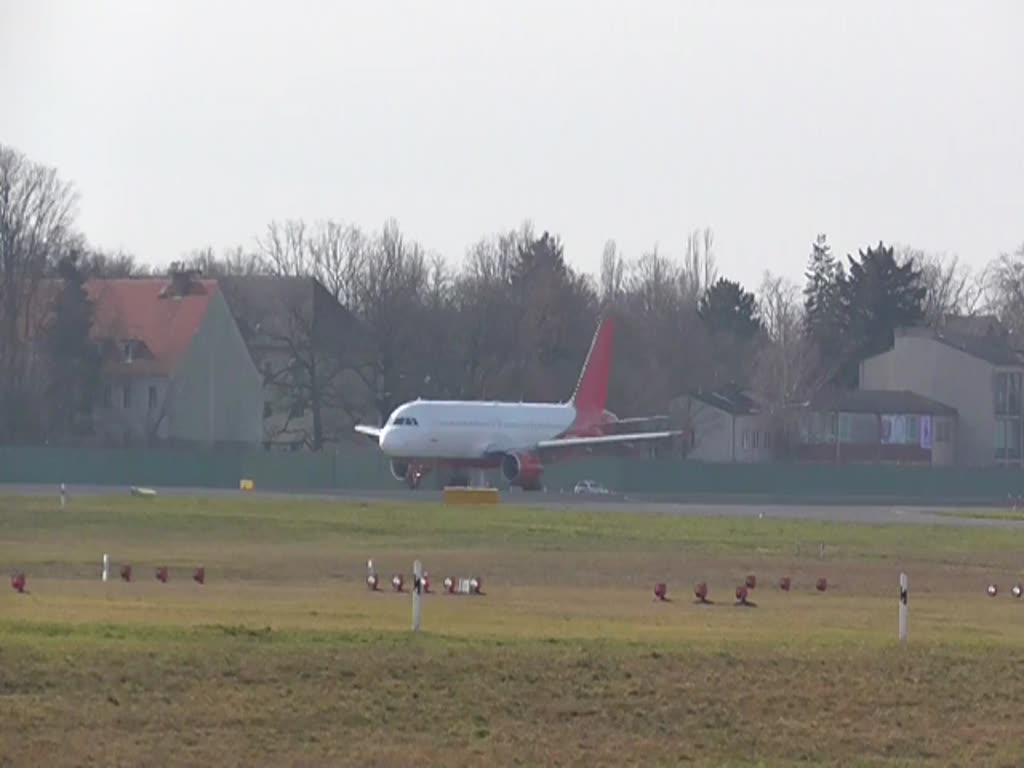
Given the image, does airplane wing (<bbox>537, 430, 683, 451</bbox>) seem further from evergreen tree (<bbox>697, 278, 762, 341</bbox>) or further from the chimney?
evergreen tree (<bbox>697, 278, 762, 341</bbox>)

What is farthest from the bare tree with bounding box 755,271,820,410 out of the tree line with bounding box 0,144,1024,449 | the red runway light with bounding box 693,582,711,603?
the red runway light with bounding box 693,582,711,603

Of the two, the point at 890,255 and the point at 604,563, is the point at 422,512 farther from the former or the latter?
the point at 890,255

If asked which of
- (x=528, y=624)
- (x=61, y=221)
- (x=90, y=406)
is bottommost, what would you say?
(x=528, y=624)

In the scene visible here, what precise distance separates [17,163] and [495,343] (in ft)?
116

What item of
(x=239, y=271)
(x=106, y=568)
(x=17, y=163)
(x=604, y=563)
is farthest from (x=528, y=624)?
(x=239, y=271)

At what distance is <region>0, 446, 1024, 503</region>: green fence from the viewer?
94062 mm

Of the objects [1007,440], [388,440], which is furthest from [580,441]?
[1007,440]

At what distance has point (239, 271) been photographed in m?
141

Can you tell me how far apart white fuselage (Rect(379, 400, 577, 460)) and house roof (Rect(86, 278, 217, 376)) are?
22.4 m

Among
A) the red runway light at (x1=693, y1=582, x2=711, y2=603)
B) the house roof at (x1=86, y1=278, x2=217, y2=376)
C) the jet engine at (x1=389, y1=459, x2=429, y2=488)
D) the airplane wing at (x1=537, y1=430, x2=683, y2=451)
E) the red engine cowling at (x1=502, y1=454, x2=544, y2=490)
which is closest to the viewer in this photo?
the red runway light at (x1=693, y1=582, x2=711, y2=603)

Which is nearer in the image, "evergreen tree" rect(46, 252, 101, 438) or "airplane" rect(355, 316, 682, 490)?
"airplane" rect(355, 316, 682, 490)

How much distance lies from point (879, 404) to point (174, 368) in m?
41.6

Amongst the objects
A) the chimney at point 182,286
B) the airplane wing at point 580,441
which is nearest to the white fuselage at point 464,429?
the airplane wing at point 580,441

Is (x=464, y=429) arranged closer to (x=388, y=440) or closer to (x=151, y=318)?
(x=388, y=440)
